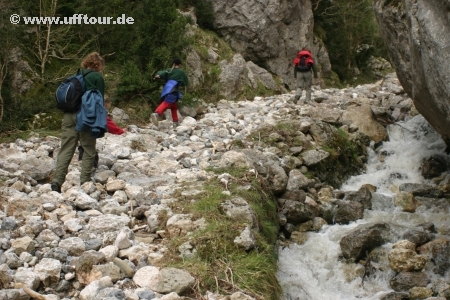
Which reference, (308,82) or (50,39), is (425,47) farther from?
(50,39)

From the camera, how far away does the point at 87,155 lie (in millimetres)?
7285

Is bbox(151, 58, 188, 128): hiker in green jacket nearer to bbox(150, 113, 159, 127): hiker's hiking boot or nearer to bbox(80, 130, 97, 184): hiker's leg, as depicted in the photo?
bbox(150, 113, 159, 127): hiker's hiking boot

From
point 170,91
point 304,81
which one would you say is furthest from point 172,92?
point 304,81

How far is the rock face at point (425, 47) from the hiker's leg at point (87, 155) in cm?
510

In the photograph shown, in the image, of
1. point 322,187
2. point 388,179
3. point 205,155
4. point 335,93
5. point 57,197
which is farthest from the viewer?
point 335,93

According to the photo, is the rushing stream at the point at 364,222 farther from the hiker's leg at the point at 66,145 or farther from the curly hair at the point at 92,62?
the curly hair at the point at 92,62

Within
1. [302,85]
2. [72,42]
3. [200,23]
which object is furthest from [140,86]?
[200,23]

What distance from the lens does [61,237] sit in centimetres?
568

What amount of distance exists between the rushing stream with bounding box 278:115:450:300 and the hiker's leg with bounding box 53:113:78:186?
11.5 feet

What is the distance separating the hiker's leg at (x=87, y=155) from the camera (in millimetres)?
7242

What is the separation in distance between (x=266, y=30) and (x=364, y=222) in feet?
42.6

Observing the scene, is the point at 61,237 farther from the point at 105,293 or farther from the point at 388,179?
the point at 388,179

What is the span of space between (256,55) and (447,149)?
10.2 m

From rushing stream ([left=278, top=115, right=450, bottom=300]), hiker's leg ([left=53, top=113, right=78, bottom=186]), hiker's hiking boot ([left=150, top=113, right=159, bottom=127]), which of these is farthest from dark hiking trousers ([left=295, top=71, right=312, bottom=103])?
hiker's leg ([left=53, top=113, right=78, bottom=186])
